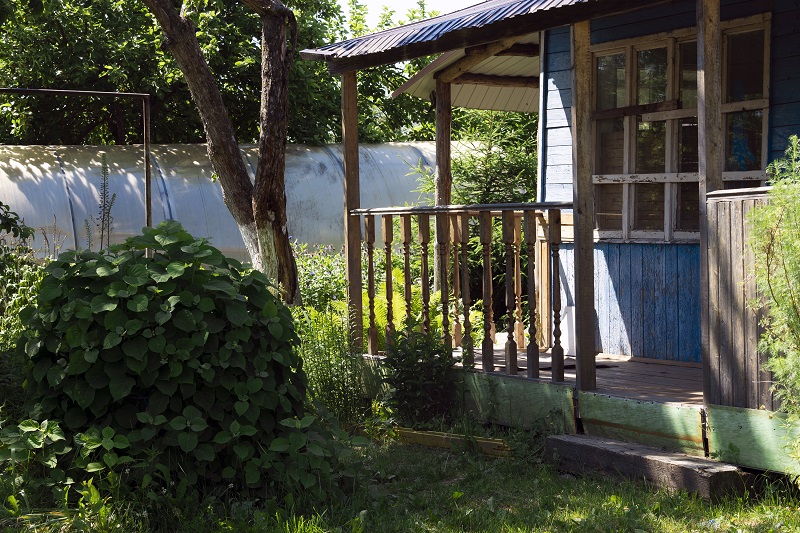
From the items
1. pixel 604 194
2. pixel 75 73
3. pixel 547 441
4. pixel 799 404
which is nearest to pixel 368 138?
pixel 75 73

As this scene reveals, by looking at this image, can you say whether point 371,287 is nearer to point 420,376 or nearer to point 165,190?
point 420,376

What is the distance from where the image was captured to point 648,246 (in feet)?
23.2

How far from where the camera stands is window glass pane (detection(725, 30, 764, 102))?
6.37 meters

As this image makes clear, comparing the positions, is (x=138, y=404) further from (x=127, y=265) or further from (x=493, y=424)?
(x=493, y=424)

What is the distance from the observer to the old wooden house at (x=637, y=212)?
5117mm

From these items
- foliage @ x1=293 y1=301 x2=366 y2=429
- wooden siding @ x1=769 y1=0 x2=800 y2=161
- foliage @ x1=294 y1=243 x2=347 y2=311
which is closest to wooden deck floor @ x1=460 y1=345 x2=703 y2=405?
foliage @ x1=293 y1=301 x2=366 y2=429

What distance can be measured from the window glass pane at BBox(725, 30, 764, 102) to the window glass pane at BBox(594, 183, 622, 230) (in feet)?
3.87

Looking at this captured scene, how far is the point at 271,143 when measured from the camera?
9000mm

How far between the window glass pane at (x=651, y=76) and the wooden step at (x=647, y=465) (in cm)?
280

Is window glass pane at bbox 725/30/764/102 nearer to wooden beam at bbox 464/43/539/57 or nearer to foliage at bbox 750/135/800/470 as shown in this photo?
foliage at bbox 750/135/800/470

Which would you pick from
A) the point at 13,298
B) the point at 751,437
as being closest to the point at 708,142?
the point at 751,437

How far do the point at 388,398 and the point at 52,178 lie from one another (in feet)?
37.3

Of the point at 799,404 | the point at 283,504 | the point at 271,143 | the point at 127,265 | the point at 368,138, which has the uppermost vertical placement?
the point at 368,138

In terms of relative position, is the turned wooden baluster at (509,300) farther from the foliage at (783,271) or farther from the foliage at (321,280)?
the foliage at (321,280)
